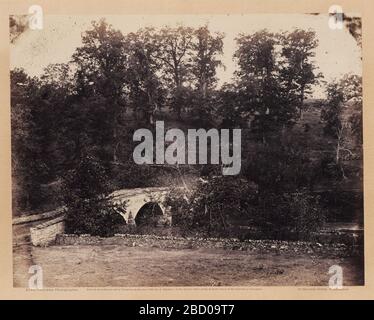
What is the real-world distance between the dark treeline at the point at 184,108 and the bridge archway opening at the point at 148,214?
0.36 m

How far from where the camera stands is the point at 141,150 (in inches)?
321

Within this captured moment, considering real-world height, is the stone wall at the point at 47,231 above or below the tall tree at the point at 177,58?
below

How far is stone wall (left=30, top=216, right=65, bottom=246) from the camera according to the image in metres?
8.10

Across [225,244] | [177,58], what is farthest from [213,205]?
[177,58]

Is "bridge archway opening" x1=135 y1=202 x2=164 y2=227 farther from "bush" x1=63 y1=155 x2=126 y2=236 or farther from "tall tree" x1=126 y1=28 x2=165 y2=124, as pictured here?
"tall tree" x1=126 y1=28 x2=165 y2=124

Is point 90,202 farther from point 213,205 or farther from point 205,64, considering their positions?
point 205,64

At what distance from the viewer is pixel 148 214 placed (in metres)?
8.32

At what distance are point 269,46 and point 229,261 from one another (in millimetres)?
3369

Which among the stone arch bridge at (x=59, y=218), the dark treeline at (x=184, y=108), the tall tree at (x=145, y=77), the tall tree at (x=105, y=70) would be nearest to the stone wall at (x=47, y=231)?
the stone arch bridge at (x=59, y=218)

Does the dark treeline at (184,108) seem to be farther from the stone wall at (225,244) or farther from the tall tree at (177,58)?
the stone wall at (225,244)

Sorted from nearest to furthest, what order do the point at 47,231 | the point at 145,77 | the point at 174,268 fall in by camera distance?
the point at 174,268, the point at 47,231, the point at 145,77

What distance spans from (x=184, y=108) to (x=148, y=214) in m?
1.76

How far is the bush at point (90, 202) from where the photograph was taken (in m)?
8.21
